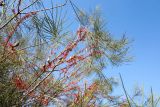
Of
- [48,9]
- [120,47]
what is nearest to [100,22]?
[120,47]

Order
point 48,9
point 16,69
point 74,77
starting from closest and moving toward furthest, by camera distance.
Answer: point 48,9 → point 16,69 → point 74,77

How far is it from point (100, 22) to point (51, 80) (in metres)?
0.79

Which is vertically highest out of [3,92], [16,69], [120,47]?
[120,47]

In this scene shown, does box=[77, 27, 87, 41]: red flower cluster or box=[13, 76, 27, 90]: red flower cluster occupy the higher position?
box=[77, 27, 87, 41]: red flower cluster

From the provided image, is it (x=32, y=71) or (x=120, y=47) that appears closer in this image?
(x=32, y=71)

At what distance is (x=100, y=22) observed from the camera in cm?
366

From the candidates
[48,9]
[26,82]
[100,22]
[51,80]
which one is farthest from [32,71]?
[48,9]

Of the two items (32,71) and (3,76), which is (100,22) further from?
(3,76)

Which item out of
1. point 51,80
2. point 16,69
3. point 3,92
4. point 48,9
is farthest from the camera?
point 51,80

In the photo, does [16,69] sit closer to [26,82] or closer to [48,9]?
[26,82]

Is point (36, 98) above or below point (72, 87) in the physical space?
below

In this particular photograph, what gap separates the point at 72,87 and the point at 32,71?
75cm

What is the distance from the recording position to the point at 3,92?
2.80 metres

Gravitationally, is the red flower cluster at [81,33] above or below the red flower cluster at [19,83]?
above
